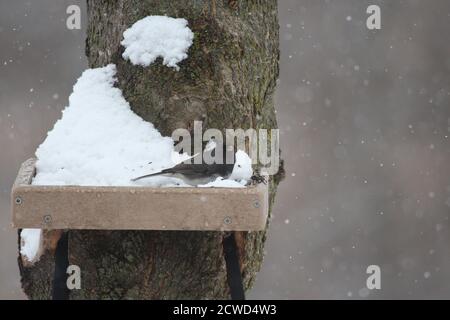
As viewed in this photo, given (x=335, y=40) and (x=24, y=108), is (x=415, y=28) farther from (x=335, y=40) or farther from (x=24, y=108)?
(x=24, y=108)

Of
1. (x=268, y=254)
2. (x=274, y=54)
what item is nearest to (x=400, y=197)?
(x=268, y=254)

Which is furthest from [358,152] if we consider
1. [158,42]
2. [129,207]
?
[129,207]

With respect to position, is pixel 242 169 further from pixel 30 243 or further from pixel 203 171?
pixel 30 243

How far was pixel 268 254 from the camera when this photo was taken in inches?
275

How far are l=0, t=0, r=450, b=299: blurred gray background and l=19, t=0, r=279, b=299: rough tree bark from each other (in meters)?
4.00

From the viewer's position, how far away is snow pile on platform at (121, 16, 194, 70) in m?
2.39

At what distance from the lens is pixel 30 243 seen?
238 centimetres

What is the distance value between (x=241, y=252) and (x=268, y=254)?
4653 mm

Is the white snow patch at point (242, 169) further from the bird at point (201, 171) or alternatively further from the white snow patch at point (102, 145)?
the white snow patch at point (102, 145)

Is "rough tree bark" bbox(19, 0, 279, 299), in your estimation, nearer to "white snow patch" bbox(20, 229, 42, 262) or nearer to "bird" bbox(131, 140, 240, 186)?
"white snow patch" bbox(20, 229, 42, 262)

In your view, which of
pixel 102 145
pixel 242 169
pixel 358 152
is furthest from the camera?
pixel 358 152

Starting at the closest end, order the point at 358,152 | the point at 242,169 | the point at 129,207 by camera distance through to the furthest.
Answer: the point at 129,207 < the point at 242,169 < the point at 358,152

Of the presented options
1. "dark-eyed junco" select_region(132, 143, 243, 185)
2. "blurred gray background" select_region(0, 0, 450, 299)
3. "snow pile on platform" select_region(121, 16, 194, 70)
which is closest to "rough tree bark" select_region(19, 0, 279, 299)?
"snow pile on platform" select_region(121, 16, 194, 70)

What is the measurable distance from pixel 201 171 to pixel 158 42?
17.1 inches
